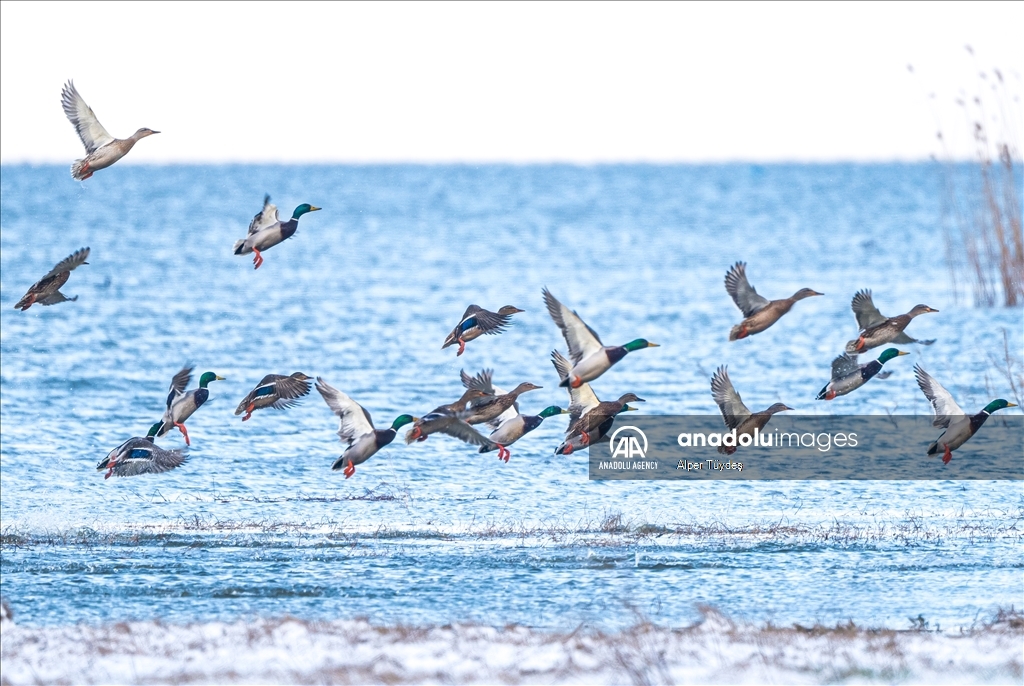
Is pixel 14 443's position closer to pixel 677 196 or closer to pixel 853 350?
pixel 853 350

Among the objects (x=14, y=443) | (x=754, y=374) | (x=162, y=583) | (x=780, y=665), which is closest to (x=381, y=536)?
(x=162, y=583)

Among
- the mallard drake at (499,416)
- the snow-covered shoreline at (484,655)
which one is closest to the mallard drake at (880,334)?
the snow-covered shoreline at (484,655)

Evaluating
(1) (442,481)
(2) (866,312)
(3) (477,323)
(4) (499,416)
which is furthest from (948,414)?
(1) (442,481)

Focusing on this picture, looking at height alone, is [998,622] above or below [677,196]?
below

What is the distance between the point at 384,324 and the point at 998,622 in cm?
2671

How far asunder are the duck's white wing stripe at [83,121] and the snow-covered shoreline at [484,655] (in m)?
3.66

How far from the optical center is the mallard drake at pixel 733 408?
962cm

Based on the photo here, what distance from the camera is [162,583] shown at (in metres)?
11.5

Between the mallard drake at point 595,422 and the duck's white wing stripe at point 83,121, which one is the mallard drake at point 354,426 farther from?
the duck's white wing stripe at point 83,121

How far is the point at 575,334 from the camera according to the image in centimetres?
889

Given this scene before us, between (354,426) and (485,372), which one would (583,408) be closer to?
(485,372)

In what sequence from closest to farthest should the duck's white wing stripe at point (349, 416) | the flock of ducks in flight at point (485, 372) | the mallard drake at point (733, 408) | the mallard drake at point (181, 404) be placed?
1. the flock of ducks in flight at point (485, 372)
2. the duck's white wing stripe at point (349, 416)
3. the mallard drake at point (181, 404)
4. the mallard drake at point (733, 408)

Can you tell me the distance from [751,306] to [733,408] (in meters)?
1.29

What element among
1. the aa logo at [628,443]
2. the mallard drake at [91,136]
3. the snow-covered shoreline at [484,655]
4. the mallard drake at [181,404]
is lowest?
the snow-covered shoreline at [484,655]
